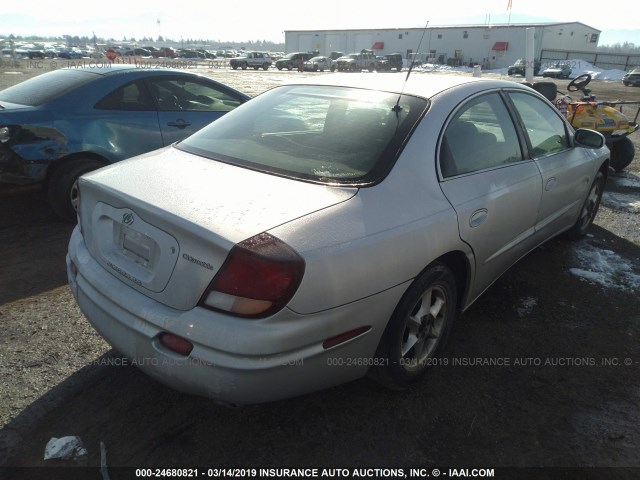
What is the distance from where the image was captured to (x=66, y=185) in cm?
447

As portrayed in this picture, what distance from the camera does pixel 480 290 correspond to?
2971 millimetres

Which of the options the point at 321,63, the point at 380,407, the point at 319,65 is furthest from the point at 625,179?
the point at 321,63

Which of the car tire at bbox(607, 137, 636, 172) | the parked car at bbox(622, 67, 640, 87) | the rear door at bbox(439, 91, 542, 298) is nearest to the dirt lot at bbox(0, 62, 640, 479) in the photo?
the rear door at bbox(439, 91, 542, 298)

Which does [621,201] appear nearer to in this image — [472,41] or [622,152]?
[622,152]

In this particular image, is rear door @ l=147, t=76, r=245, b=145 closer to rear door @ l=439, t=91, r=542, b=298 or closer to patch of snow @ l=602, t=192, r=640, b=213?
rear door @ l=439, t=91, r=542, b=298

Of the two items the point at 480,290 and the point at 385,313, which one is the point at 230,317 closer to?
the point at 385,313

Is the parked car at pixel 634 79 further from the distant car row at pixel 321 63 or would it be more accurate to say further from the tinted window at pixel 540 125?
the tinted window at pixel 540 125

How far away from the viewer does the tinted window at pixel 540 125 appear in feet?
11.0

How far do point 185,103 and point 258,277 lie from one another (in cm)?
410

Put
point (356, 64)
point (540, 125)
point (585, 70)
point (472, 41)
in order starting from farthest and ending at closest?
point (472, 41) → point (585, 70) → point (356, 64) → point (540, 125)

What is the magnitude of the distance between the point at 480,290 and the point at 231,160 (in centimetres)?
172

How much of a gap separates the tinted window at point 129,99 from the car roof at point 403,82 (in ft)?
7.59

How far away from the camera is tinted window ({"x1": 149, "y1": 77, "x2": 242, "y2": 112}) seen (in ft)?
16.6

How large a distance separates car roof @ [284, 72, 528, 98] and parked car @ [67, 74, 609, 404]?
0.02 meters
